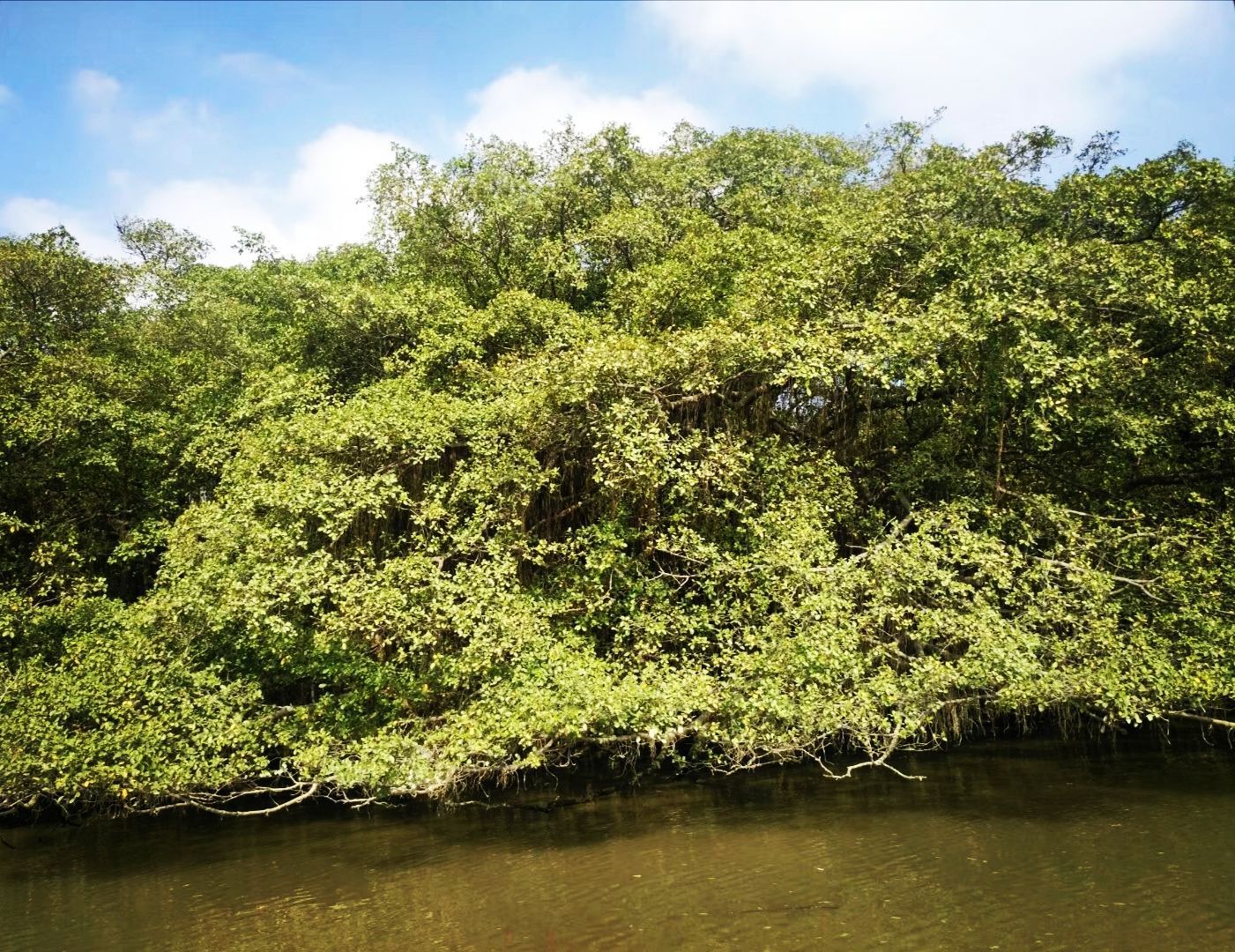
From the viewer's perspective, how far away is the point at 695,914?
28.5ft

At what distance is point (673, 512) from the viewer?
15219 millimetres

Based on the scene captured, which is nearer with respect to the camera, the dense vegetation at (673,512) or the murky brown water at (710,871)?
the murky brown water at (710,871)

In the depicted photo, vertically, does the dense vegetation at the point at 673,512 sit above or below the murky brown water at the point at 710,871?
above

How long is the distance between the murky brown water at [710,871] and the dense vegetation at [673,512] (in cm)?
91

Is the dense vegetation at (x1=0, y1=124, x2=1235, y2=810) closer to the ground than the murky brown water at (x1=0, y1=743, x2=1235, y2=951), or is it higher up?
higher up

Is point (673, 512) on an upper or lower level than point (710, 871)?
upper

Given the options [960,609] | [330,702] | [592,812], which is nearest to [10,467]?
[330,702]

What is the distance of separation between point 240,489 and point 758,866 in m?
10.2

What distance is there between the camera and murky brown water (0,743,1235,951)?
8180 millimetres

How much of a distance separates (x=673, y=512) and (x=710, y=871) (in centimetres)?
664

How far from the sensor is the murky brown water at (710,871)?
8180 mm

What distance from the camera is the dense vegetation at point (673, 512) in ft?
41.0

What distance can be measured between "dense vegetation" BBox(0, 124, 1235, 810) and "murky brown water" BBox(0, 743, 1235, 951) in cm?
91

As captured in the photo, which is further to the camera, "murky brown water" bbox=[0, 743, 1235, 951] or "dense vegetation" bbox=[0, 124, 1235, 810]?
"dense vegetation" bbox=[0, 124, 1235, 810]
